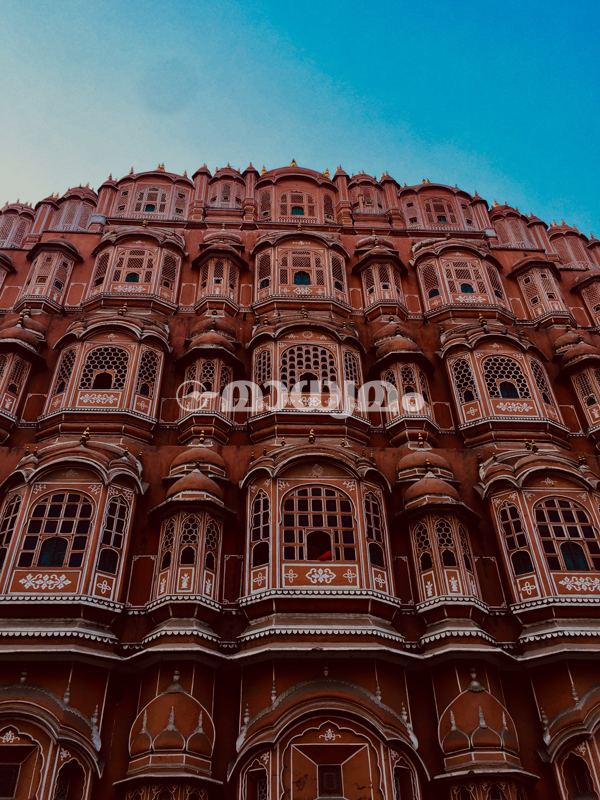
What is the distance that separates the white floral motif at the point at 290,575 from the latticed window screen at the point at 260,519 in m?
1.07

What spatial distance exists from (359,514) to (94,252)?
15.6 m

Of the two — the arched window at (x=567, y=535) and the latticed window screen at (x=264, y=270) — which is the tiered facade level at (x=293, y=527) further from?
the latticed window screen at (x=264, y=270)

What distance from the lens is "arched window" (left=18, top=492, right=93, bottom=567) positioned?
49.9 feet

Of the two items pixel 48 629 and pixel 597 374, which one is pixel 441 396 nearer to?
pixel 597 374

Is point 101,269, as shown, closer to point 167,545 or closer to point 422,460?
point 167,545

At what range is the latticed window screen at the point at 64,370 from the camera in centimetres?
2022

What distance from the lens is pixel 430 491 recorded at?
54.5ft

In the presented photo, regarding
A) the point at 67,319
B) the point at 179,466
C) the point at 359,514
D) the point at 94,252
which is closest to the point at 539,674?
the point at 359,514

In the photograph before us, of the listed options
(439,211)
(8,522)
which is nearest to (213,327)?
(8,522)

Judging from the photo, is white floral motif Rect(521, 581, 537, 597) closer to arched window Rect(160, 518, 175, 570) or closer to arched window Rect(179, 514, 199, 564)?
arched window Rect(179, 514, 199, 564)

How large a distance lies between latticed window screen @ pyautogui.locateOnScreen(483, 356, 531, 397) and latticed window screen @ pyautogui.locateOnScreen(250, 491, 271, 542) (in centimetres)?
806

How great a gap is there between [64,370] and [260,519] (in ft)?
27.5

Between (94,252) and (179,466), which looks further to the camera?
(94,252)

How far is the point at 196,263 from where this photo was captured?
1006 inches
